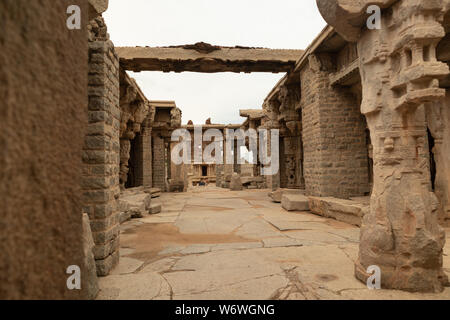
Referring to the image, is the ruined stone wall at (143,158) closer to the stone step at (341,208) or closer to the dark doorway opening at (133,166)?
the dark doorway opening at (133,166)

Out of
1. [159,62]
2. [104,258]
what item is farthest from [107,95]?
[159,62]

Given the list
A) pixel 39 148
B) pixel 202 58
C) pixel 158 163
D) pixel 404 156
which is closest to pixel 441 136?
pixel 404 156

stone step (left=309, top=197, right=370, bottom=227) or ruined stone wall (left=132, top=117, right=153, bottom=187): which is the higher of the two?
ruined stone wall (left=132, top=117, right=153, bottom=187)

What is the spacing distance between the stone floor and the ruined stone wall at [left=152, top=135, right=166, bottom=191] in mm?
8188

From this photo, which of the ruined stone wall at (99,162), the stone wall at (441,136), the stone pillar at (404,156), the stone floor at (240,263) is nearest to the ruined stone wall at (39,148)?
the stone floor at (240,263)

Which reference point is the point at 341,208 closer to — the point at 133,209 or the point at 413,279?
the point at 413,279

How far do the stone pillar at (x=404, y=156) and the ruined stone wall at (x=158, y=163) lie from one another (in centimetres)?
1208

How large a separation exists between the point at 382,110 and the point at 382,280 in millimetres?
1750

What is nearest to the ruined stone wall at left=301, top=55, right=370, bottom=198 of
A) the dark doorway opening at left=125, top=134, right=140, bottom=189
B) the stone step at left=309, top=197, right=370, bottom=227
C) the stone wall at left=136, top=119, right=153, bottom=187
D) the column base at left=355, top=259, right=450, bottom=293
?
the stone step at left=309, top=197, right=370, bottom=227

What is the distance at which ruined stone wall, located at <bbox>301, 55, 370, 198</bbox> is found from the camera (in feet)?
22.6

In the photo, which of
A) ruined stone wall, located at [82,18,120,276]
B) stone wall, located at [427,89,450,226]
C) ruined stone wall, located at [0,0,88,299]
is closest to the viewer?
ruined stone wall, located at [0,0,88,299]

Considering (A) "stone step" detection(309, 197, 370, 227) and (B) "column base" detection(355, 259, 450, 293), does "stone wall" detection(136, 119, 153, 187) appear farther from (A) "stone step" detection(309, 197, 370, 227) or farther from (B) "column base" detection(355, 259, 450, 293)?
(B) "column base" detection(355, 259, 450, 293)

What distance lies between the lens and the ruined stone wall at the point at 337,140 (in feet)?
22.6

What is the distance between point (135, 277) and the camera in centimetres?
280
